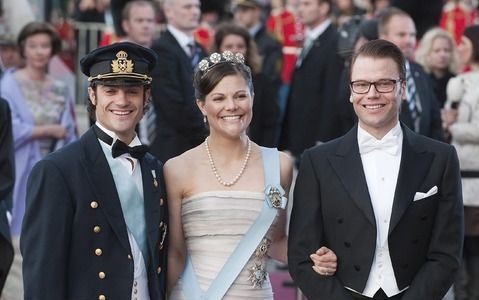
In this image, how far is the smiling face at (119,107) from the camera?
527cm

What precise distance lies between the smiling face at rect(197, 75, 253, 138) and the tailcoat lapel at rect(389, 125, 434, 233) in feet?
2.59

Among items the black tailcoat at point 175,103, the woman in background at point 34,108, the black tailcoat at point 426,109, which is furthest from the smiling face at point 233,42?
the black tailcoat at point 426,109

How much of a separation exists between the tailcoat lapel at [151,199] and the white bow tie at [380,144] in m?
0.96

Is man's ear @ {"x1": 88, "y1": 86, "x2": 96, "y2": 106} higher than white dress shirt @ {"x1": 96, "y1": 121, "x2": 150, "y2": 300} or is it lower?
higher

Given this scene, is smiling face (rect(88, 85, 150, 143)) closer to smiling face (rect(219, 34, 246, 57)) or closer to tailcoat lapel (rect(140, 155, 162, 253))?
tailcoat lapel (rect(140, 155, 162, 253))

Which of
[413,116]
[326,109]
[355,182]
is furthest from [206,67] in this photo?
[326,109]

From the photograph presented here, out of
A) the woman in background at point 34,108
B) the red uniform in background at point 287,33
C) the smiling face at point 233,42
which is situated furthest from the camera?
the red uniform in background at point 287,33

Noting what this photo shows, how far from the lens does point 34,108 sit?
918 centimetres

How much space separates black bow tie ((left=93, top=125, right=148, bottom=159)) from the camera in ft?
17.2

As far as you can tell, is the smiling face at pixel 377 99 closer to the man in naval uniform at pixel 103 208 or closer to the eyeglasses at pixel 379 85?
the eyeglasses at pixel 379 85

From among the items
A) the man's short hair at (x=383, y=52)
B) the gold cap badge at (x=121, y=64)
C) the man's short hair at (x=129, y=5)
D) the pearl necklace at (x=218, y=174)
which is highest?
the man's short hair at (x=383, y=52)

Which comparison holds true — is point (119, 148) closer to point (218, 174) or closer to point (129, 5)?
point (218, 174)

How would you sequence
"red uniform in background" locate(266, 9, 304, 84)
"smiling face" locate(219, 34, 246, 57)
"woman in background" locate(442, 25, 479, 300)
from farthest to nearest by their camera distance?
"red uniform in background" locate(266, 9, 304, 84) → "smiling face" locate(219, 34, 246, 57) → "woman in background" locate(442, 25, 479, 300)

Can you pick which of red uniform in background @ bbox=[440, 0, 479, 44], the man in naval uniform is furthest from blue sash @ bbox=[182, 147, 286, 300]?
red uniform in background @ bbox=[440, 0, 479, 44]
